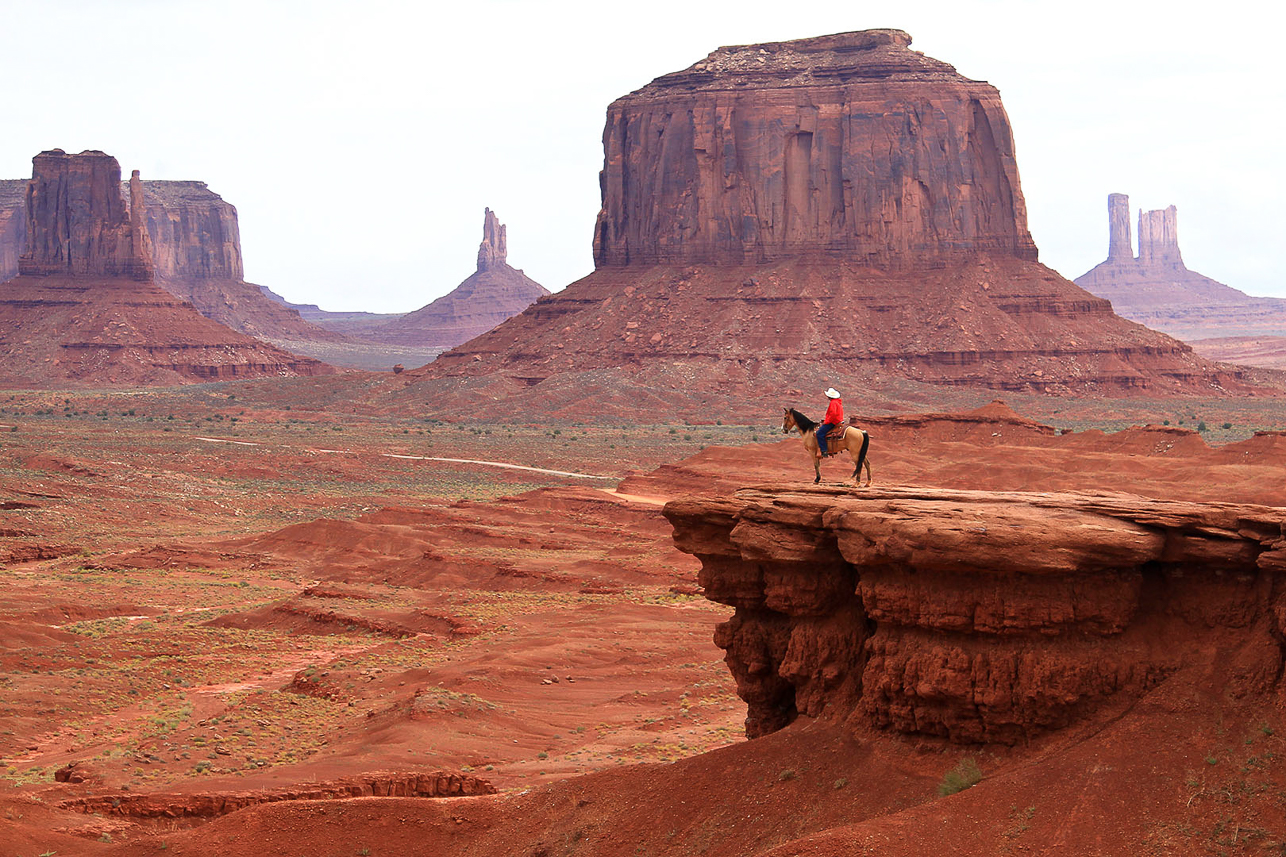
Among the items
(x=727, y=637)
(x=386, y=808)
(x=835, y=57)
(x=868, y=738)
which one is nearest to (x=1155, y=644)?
(x=868, y=738)

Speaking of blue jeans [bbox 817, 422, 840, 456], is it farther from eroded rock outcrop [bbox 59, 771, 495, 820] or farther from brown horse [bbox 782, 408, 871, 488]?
eroded rock outcrop [bbox 59, 771, 495, 820]

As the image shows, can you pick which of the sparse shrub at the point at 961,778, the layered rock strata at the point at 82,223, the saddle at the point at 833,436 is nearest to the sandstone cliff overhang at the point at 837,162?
the layered rock strata at the point at 82,223

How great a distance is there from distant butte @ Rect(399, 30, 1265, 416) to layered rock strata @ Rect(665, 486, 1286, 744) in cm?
8111

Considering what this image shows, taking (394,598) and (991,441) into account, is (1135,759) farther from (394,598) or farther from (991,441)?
(991,441)

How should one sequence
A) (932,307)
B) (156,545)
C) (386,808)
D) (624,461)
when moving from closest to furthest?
(386,808)
(156,545)
(624,461)
(932,307)

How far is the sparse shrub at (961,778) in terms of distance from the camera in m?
13.3

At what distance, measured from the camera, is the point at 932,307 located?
4139 inches

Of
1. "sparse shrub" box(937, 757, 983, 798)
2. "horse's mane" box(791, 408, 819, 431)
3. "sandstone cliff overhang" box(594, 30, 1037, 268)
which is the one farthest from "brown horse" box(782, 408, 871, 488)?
"sandstone cliff overhang" box(594, 30, 1037, 268)

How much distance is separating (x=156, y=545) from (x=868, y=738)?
34976mm

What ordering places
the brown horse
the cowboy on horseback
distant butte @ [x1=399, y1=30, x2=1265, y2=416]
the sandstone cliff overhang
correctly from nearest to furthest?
1. the brown horse
2. the cowboy on horseback
3. distant butte @ [x1=399, y1=30, x2=1265, y2=416]
4. the sandstone cliff overhang

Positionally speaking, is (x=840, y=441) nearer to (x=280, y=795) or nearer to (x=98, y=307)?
(x=280, y=795)

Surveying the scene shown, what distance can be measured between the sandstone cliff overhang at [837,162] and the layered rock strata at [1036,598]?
96536mm

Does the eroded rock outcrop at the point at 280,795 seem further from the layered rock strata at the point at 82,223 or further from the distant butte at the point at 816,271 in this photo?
the layered rock strata at the point at 82,223

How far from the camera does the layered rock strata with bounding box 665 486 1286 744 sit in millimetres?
12867
